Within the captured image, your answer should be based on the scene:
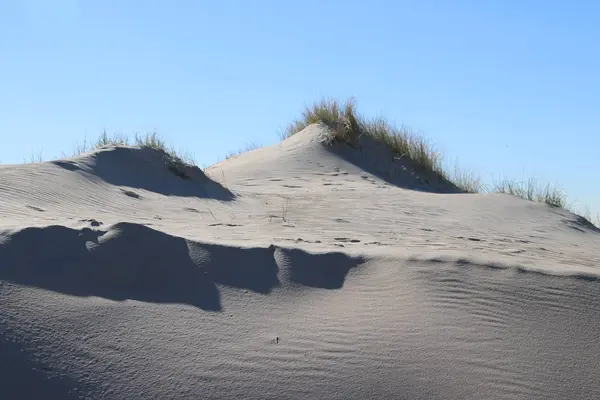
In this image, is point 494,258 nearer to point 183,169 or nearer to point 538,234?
point 538,234

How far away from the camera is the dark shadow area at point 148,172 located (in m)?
7.56

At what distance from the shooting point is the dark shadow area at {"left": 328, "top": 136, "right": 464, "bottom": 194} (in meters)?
11.8

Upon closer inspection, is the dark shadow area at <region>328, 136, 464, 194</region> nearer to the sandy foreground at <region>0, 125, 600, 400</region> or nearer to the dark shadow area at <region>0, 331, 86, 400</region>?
the sandy foreground at <region>0, 125, 600, 400</region>

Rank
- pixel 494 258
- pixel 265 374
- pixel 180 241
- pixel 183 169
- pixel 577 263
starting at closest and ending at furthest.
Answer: pixel 265 374 < pixel 180 241 < pixel 494 258 < pixel 577 263 < pixel 183 169

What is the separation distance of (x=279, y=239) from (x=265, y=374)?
1905 millimetres

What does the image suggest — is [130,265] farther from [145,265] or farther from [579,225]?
[579,225]

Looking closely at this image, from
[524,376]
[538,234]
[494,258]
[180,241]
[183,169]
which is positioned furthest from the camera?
[183,169]

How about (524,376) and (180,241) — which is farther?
(180,241)

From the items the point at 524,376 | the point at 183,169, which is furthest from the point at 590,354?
the point at 183,169

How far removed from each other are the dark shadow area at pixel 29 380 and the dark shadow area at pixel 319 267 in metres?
1.46

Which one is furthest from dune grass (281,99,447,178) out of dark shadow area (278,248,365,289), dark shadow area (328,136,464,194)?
dark shadow area (278,248,365,289)

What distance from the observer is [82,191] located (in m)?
6.61

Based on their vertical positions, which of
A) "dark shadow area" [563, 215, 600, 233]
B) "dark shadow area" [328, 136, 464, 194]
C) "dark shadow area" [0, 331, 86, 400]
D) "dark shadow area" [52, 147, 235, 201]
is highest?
"dark shadow area" [328, 136, 464, 194]

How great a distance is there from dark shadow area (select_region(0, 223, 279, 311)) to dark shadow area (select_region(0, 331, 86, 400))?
51cm
